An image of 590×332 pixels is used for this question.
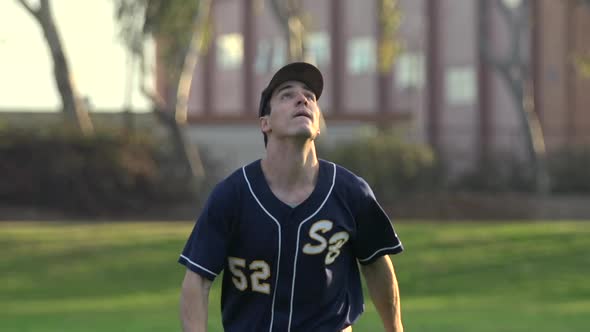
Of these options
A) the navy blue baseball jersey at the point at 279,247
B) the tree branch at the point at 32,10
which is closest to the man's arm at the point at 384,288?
the navy blue baseball jersey at the point at 279,247

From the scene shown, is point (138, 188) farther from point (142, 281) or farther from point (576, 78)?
point (576, 78)

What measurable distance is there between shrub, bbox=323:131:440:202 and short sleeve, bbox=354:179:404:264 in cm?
2997

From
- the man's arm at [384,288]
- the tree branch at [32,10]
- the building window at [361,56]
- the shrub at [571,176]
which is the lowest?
the shrub at [571,176]

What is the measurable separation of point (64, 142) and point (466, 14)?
1064 inches

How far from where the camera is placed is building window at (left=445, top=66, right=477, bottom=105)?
188 ft

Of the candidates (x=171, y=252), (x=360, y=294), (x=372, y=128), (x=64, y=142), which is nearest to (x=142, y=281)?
(x=171, y=252)

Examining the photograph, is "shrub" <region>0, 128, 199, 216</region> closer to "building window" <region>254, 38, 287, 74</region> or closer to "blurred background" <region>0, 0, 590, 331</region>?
"blurred background" <region>0, 0, 590, 331</region>

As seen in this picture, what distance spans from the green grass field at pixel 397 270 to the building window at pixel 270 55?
34.7 m

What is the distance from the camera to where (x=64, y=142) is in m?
33.4

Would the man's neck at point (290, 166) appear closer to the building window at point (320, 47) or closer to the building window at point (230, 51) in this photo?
the building window at point (320, 47)

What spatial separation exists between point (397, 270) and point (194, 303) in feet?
62.1

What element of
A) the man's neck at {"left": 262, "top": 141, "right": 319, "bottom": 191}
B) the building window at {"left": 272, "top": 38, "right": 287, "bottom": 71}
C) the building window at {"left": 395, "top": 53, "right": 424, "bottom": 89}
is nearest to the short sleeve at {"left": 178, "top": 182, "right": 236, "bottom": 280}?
the man's neck at {"left": 262, "top": 141, "right": 319, "bottom": 191}

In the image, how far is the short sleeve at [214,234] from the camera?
238 inches

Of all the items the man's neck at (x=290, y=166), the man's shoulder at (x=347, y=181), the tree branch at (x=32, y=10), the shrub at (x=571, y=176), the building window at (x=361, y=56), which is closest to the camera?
the man's neck at (x=290, y=166)
